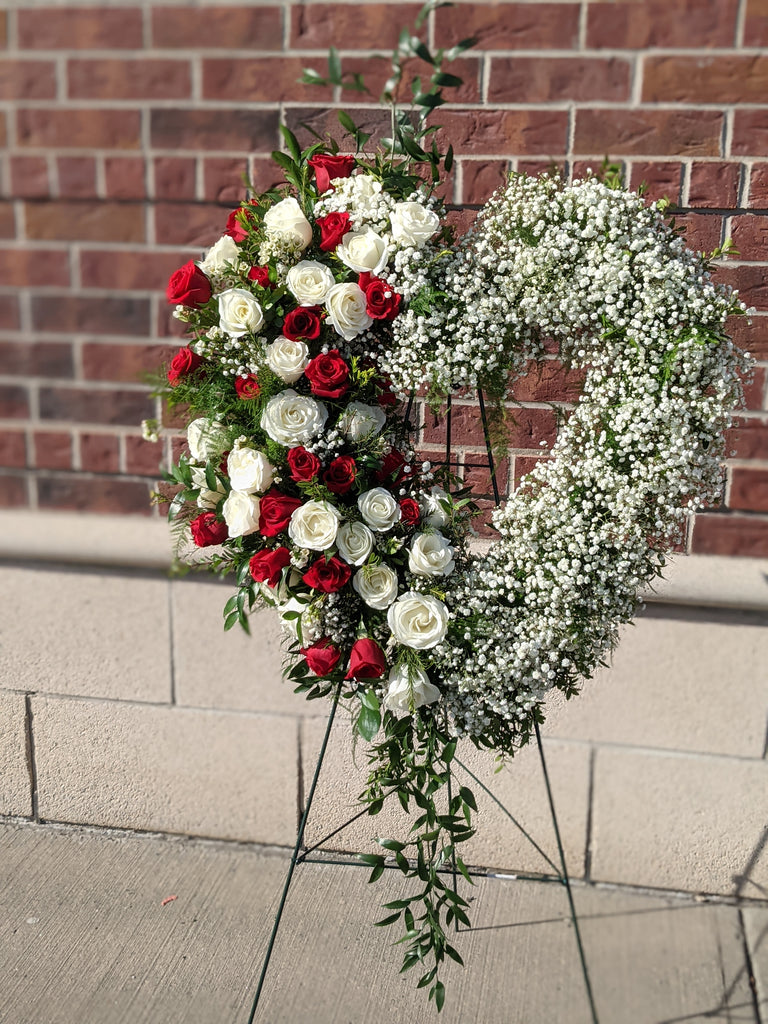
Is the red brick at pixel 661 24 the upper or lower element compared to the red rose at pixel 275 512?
upper

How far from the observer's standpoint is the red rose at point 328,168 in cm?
191

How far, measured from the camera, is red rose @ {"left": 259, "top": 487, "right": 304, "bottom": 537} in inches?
72.5

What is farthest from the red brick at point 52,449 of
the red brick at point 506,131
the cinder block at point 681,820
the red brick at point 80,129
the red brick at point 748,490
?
the red brick at point 748,490

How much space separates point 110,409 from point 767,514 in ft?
6.04

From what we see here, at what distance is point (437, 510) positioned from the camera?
1.93 meters

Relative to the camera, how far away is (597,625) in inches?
75.7

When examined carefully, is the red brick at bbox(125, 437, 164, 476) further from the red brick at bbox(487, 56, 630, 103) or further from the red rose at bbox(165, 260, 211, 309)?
the red brick at bbox(487, 56, 630, 103)

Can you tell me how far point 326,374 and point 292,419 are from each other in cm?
11

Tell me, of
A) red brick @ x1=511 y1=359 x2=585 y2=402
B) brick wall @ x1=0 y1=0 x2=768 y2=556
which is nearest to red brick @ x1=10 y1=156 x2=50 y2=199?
brick wall @ x1=0 y1=0 x2=768 y2=556

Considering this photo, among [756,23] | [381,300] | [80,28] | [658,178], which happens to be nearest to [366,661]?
[381,300]

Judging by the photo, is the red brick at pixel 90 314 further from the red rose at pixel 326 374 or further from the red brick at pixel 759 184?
the red brick at pixel 759 184

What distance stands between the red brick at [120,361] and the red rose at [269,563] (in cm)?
105

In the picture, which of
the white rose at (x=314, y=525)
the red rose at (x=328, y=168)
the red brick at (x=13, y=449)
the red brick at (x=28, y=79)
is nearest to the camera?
the white rose at (x=314, y=525)

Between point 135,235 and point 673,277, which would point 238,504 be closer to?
point 673,277
